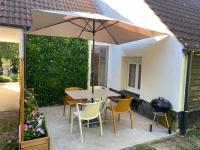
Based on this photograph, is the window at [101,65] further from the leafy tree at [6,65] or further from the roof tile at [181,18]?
the leafy tree at [6,65]

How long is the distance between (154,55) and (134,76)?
1.91m

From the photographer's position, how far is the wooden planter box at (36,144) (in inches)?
161

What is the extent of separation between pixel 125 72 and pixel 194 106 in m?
3.50

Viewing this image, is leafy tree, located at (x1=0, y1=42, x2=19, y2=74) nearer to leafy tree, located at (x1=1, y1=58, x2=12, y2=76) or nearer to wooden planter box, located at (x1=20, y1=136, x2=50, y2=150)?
leafy tree, located at (x1=1, y1=58, x2=12, y2=76)

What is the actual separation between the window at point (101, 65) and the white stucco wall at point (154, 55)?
127 centimetres

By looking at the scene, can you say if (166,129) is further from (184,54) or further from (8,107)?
(8,107)

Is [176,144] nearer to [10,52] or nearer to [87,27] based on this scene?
[87,27]

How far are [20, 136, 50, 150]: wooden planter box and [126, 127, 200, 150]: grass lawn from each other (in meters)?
2.10

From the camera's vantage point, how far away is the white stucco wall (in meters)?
5.95

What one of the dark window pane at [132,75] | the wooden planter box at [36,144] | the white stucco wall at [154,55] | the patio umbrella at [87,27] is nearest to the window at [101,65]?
the white stucco wall at [154,55]

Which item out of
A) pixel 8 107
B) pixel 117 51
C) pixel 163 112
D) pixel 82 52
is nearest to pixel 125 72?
pixel 117 51

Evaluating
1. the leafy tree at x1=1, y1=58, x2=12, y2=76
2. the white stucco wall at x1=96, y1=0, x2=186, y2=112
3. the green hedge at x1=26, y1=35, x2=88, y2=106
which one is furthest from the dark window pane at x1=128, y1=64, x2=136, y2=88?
the leafy tree at x1=1, y1=58, x2=12, y2=76

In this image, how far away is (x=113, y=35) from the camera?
700 cm


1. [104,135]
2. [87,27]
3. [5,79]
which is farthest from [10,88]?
[104,135]
